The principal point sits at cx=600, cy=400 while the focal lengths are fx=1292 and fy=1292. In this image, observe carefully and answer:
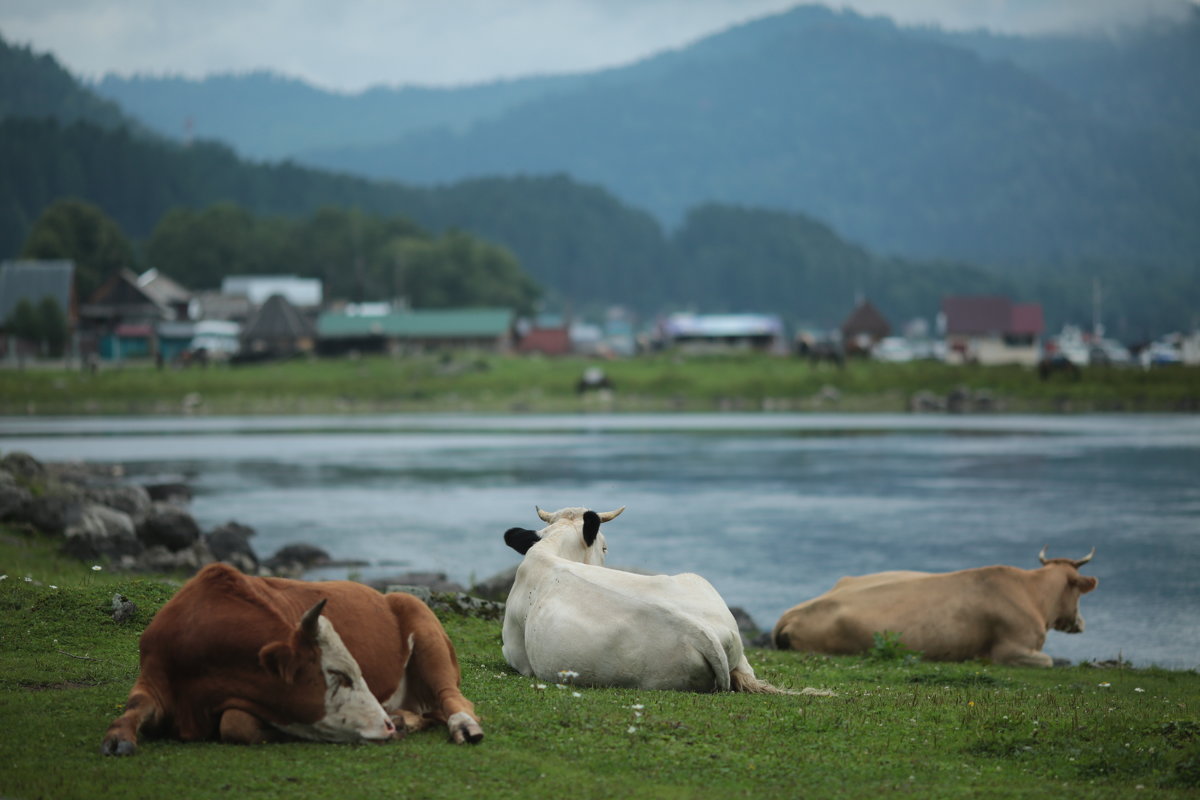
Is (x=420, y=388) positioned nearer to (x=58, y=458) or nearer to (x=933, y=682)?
(x=58, y=458)

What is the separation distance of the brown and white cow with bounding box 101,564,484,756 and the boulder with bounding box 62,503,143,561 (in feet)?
52.5

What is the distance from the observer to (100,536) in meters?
24.9

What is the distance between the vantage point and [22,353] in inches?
5049

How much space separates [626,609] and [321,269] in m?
187

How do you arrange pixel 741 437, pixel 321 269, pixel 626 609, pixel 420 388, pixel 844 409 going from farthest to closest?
1. pixel 321 269
2. pixel 420 388
3. pixel 844 409
4. pixel 741 437
5. pixel 626 609

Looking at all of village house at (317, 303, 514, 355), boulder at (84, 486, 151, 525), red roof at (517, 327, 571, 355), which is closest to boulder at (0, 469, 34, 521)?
boulder at (84, 486, 151, 525)

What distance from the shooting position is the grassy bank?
295 ft

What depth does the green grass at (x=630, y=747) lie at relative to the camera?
8227mm

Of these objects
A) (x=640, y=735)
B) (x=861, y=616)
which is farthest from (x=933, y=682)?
(x=640, y=735)

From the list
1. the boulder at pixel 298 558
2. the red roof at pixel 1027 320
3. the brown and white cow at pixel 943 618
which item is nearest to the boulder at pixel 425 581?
the boulder at pixel 298 558

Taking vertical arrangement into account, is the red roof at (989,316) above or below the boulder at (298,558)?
above

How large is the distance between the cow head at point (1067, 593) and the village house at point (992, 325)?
134 m

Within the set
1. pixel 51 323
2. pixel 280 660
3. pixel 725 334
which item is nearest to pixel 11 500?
pixel 280 660

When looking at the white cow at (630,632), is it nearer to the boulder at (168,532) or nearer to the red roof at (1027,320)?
the boulder at (168,532)
